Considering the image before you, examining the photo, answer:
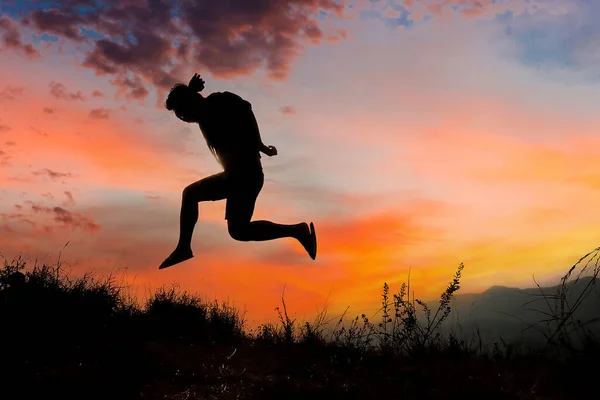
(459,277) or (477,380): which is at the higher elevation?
(459,277)

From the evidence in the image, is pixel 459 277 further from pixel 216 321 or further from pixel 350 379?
pixel 216 321

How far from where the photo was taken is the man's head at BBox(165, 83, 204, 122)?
17.0 feet

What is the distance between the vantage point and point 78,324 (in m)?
5.89

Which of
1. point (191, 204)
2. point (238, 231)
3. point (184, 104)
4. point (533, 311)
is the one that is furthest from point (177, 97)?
point (533, 311)

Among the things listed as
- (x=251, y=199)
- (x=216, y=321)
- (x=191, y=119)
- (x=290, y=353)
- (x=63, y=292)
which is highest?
(x=191, y=119)

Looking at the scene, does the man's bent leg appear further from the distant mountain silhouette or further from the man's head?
the distant mountain silhouette

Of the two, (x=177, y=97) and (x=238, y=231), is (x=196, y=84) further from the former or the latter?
(x=238, y=231)

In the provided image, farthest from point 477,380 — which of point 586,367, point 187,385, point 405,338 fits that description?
point 187,385

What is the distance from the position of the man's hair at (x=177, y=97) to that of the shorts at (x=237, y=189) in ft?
2.74

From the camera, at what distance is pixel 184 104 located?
5.19 meters

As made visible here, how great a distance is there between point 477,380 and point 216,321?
4.07 metres

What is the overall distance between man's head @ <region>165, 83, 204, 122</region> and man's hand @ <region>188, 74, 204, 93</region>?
15cm

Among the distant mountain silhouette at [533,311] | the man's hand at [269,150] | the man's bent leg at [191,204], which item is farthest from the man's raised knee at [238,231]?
the distant mountain silhouette at [533,311]

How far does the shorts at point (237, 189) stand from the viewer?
16.9 ft
